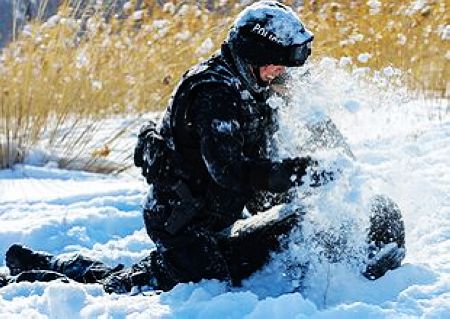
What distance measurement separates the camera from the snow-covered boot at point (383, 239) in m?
3.42

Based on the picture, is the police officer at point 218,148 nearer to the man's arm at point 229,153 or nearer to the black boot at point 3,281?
the man's arm at point 229,153

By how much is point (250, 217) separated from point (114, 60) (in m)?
4.03

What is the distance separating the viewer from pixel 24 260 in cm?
421

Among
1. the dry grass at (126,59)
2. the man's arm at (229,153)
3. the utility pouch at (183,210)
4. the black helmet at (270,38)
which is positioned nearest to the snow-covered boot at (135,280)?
the utility pouch at (183,210)

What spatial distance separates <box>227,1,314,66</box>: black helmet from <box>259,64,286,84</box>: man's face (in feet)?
0.18

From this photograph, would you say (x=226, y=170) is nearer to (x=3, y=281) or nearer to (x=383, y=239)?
(x=383, y=239)

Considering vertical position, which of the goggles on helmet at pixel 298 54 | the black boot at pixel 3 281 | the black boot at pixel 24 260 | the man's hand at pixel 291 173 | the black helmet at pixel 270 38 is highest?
the black helmet at pixel 270 38

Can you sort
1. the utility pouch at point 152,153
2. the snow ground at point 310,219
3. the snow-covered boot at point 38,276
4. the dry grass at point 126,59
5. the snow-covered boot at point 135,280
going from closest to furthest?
the snow ground at point 310,219
the utility pouch at point 152,153
the snow-covered boot at point 135,280
the snow-covered boot at point 38,276
the dry grass at point 126,59

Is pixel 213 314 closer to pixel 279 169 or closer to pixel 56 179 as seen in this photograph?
pixel 279 169

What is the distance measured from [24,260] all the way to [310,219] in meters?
1.38

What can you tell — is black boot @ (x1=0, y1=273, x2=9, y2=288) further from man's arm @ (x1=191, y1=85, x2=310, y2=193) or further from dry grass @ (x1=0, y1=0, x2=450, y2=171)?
dry grass @ (x1=0, y1=0, x2=450, y2=171)

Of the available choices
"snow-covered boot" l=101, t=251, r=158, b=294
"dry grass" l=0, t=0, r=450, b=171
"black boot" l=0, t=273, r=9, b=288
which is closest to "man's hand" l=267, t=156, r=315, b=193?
"snow-covered boot" l=101, t=251, r=158, b=294

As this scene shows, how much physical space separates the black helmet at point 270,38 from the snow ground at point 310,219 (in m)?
0.34

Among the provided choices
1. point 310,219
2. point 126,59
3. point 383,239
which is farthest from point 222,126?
point 126,59
